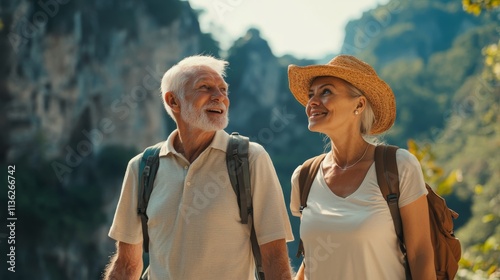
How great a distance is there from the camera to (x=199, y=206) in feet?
10.0

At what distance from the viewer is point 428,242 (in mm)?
2748

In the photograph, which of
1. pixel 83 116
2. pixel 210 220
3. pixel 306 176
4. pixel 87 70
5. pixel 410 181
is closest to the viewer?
pixel 410 181

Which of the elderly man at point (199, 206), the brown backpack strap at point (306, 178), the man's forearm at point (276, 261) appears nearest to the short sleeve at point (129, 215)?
the elderly man at point (199, 206)

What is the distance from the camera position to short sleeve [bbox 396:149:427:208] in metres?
2.73

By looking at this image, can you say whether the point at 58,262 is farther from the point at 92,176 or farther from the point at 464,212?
the point at 464,212

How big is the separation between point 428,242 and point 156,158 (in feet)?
4.05

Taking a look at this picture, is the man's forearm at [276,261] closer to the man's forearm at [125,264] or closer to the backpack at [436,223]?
the backpack at [436,223]

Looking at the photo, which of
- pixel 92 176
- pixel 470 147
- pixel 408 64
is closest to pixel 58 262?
pixel 92 176

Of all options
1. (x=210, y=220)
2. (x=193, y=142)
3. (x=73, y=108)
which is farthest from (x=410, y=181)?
(x=73, y=108)

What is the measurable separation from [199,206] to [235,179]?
19 cm

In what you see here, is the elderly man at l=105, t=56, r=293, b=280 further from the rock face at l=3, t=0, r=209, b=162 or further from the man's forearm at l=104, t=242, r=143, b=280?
the rock face at l=3, t=0, r=209, b=162

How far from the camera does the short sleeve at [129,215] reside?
3258mm

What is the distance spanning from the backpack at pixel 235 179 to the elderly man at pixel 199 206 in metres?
0.02

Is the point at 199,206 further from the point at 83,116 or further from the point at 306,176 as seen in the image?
the point at 83,116
